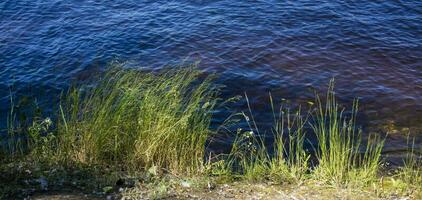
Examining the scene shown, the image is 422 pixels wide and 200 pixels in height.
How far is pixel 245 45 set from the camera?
1545cm

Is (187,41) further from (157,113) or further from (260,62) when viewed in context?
(157,113)

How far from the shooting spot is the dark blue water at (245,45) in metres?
12.8

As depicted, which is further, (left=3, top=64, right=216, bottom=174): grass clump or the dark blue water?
the dark blue water

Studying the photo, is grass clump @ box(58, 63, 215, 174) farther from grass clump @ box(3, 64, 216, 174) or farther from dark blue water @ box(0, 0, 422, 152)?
dark blue water @ box(0, 0, 422, 152)

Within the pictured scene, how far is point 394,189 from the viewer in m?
6.67

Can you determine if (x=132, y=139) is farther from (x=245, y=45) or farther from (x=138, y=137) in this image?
(x=245, y=45)

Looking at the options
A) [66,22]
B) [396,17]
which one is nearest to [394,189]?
[396,17]

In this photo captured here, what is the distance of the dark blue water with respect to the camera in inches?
506

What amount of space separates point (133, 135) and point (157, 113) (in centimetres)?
53

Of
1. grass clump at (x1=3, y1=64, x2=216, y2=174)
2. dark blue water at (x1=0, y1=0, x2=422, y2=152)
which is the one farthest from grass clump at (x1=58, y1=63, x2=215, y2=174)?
dark blue water at (x1=0, y1=0, x2=422, y2=152)

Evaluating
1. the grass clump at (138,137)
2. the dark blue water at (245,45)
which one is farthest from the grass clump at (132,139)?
the dark blue water at (245,45)

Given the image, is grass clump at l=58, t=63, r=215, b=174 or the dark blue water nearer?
grass clump at l=58, t=63, r=215, b=174

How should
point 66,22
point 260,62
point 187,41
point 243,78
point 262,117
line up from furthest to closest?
point 66,22 → point 187,41 → point 260,62 → point 243,78 → point 262,117

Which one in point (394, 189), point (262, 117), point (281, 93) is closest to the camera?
point (394, 189)
